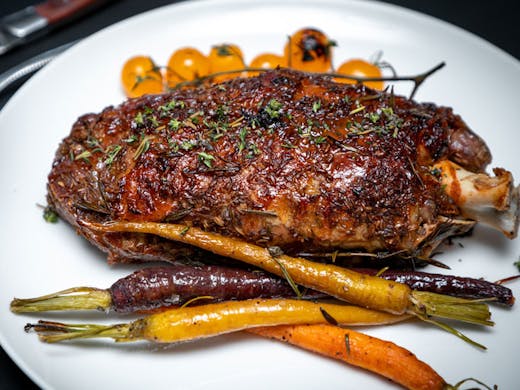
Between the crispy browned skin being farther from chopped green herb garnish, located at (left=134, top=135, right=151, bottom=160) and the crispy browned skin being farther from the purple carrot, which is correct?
the purple carrot

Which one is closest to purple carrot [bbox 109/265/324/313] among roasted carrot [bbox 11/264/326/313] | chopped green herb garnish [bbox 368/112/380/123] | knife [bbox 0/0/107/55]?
roasted carrot [bbox 11/264/326/313]

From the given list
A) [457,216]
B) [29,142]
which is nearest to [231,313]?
[457,216]

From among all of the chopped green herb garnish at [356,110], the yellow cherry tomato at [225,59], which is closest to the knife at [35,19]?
the yellow cherry tomato at [225,59]

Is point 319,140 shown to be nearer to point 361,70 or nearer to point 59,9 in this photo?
point 361,70

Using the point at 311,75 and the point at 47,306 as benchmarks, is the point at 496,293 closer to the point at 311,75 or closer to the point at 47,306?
the point at 311,75

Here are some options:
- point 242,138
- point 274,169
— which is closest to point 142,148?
point 242,138
